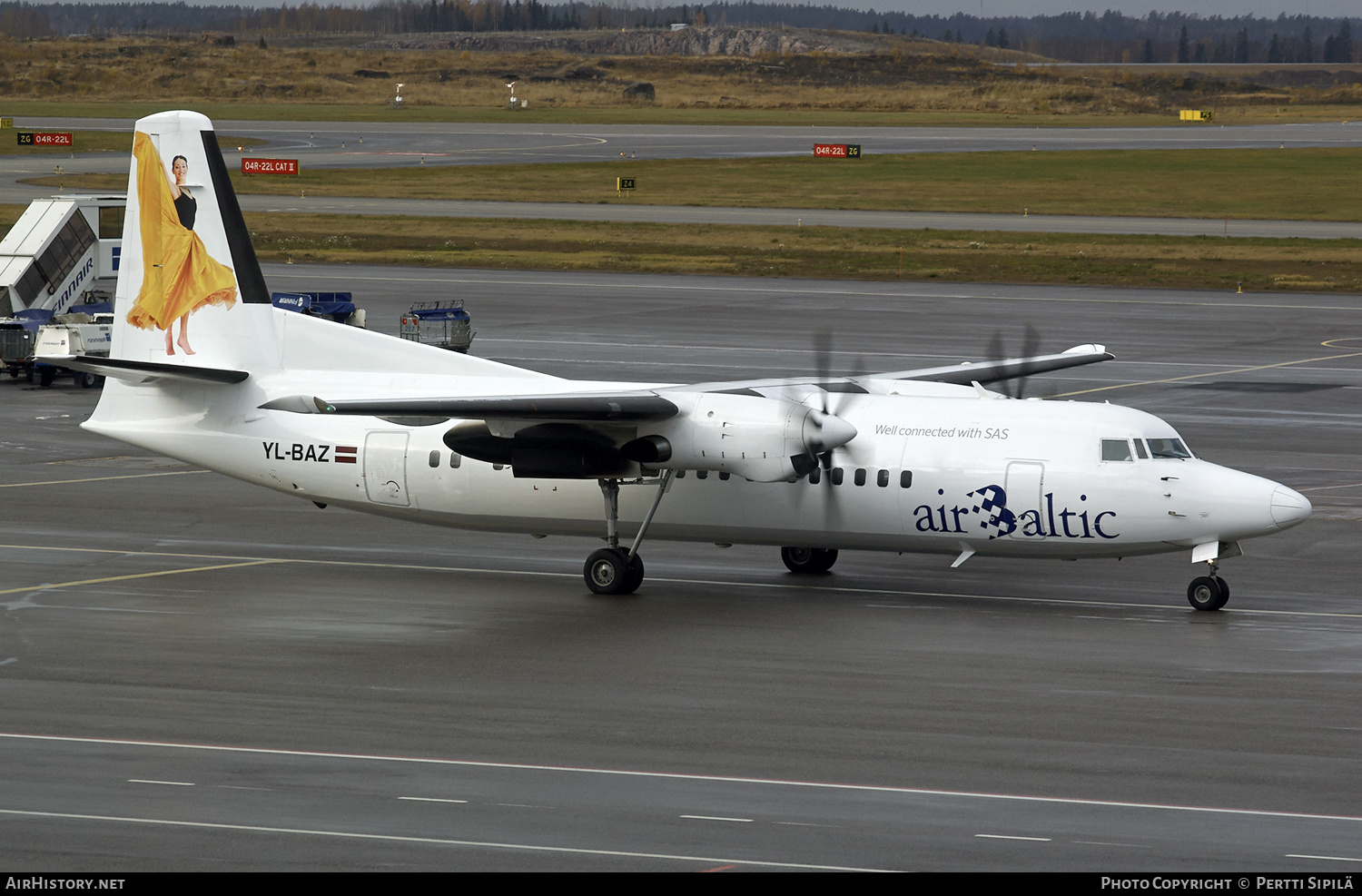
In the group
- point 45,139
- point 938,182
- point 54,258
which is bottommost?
→ point 54,258

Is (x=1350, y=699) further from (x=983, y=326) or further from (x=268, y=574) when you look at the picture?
(x=983, y=326)

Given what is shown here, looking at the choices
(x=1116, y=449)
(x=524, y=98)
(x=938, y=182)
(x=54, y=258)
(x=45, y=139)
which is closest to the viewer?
(x=1116, y=449)

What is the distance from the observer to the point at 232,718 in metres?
17.7

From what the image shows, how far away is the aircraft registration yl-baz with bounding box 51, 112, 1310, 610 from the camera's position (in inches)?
890

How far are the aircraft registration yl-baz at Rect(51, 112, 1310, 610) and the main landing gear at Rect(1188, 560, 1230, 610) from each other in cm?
3

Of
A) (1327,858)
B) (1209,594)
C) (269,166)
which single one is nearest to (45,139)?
(269,166)

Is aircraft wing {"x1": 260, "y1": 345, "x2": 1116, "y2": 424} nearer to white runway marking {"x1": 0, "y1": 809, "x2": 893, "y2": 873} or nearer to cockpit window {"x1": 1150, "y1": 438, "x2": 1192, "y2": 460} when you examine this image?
cockpit window {"x1": 1150, "y1": 438, "x2": 1192, "y2": 460}

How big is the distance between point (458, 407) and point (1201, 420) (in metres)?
23.9

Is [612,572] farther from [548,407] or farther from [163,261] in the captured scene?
[163,261]

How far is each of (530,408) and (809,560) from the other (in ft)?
20.8

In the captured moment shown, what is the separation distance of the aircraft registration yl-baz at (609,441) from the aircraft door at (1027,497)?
0.03 meters

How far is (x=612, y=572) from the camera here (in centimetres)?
2419

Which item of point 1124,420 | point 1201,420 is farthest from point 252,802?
point 1201,420

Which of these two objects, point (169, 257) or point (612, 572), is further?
point (169, 257)
